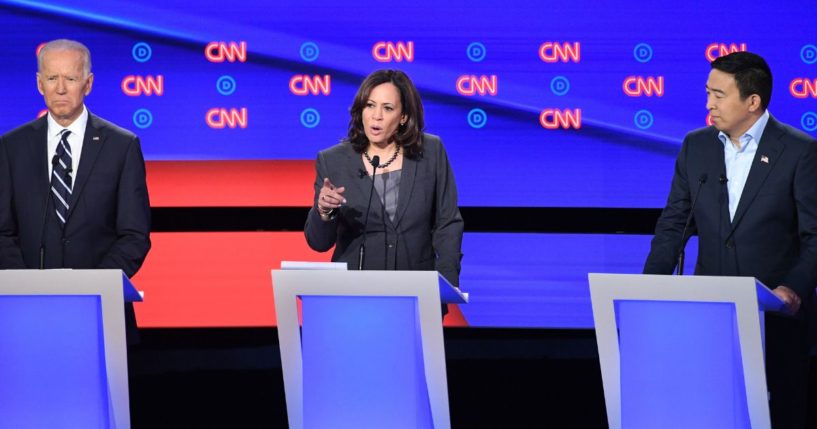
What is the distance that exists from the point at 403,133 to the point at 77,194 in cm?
120

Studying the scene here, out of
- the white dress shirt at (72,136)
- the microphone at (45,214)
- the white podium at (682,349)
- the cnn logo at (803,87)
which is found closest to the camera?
the white podium at (682,349)

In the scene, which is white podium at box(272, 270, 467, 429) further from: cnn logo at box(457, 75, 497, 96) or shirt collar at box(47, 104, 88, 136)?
cnn logo at box(457, 75, 497, 96)

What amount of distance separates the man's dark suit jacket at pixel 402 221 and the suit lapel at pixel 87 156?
0.80 metres

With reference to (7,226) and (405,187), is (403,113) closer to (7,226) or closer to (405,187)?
(405,187)

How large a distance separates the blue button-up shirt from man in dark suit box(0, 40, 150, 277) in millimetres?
2086

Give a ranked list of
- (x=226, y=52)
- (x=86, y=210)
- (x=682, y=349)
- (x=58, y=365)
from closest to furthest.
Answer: (x=682, y=349) < (x=58, y=365) < (x=86, y=210) < (x=226, y=52)

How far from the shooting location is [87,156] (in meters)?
3.87

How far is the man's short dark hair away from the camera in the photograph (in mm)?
→ 3777

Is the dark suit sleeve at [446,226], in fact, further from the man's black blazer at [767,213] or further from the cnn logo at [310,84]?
the cnn logo at [310,84]

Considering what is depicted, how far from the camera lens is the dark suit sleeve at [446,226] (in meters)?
3.81

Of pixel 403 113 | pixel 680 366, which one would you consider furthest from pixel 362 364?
pixel 403 113

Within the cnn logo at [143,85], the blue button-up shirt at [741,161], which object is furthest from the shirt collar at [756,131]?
the cnn logo at [143,85]

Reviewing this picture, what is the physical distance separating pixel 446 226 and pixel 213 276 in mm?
1695

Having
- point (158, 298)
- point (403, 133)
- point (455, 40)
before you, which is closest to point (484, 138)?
point (455, 40)
